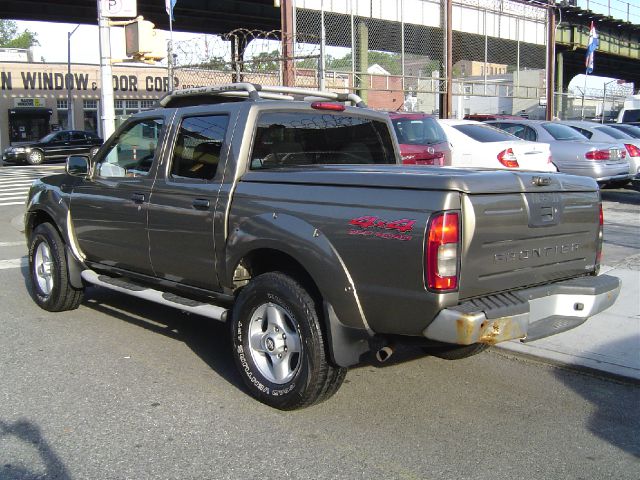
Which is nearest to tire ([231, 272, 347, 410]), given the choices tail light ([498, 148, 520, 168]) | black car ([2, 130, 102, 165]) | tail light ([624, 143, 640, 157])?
tail light ([498, 148, 520, 168])

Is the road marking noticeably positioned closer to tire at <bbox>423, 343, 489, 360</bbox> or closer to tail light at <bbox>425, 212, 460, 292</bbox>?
tire at <bbox>423, 343, 489, 360</bbox>

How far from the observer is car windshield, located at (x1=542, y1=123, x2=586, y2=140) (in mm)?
14797

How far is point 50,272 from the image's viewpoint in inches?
259

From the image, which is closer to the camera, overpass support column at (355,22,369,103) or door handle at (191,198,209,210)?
door handle at (191,198,209,210)

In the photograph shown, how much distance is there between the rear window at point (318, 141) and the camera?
15.9ft

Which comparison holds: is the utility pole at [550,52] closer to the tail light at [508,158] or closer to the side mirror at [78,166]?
the tail light at [508,158]

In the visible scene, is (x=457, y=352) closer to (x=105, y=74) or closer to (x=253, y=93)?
(x=253, y=93)

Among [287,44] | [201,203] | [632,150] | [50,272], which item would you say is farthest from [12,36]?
[201,203]

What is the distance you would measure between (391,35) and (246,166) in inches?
704

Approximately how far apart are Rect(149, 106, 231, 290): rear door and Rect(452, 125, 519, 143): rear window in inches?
323

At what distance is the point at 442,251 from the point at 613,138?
14.3 metres

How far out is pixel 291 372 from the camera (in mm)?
4281

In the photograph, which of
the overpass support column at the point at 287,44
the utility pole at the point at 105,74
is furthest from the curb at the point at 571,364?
the overpass support column at the point at 287,44

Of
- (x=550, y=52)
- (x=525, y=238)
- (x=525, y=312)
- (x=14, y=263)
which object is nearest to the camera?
(x=525, y=312)
